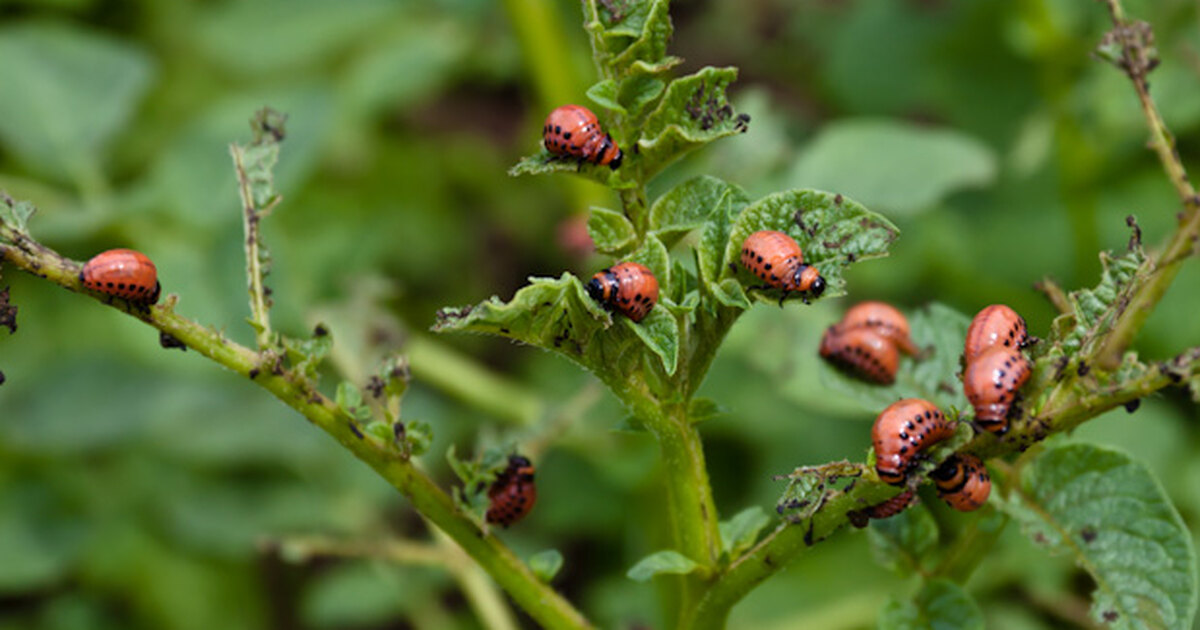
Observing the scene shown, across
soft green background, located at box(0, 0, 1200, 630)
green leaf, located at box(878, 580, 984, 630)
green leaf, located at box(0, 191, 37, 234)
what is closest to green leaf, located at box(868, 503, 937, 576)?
green leaf, located at box(878, 580, 984, 630)

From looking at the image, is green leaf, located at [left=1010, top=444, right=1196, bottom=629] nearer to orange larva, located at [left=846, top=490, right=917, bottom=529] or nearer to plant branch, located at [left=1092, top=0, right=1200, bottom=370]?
plant branch, located at [left=1092, top=0, right=1200, bottom=370]

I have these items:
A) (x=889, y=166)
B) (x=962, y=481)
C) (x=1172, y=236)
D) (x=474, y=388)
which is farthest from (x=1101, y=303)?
(x=474, y=388)

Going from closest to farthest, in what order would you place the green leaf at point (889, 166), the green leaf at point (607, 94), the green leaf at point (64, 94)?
the green leaf at point (607, 94) → the green leaf at point (889, 166) → the green leaf at point (64, 94)

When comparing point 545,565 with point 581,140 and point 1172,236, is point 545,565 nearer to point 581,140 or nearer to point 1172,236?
point 581,140

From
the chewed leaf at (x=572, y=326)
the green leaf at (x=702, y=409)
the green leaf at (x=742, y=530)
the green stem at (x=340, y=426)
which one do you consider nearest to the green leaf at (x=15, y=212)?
the green stem at (x=340, y=426)

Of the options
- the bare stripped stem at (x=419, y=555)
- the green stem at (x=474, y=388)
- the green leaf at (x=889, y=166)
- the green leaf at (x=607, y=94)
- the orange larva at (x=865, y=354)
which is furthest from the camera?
the green stem at (x=474, y=388)

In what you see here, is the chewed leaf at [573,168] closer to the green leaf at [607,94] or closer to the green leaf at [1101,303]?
the green leaf at [607,94]
